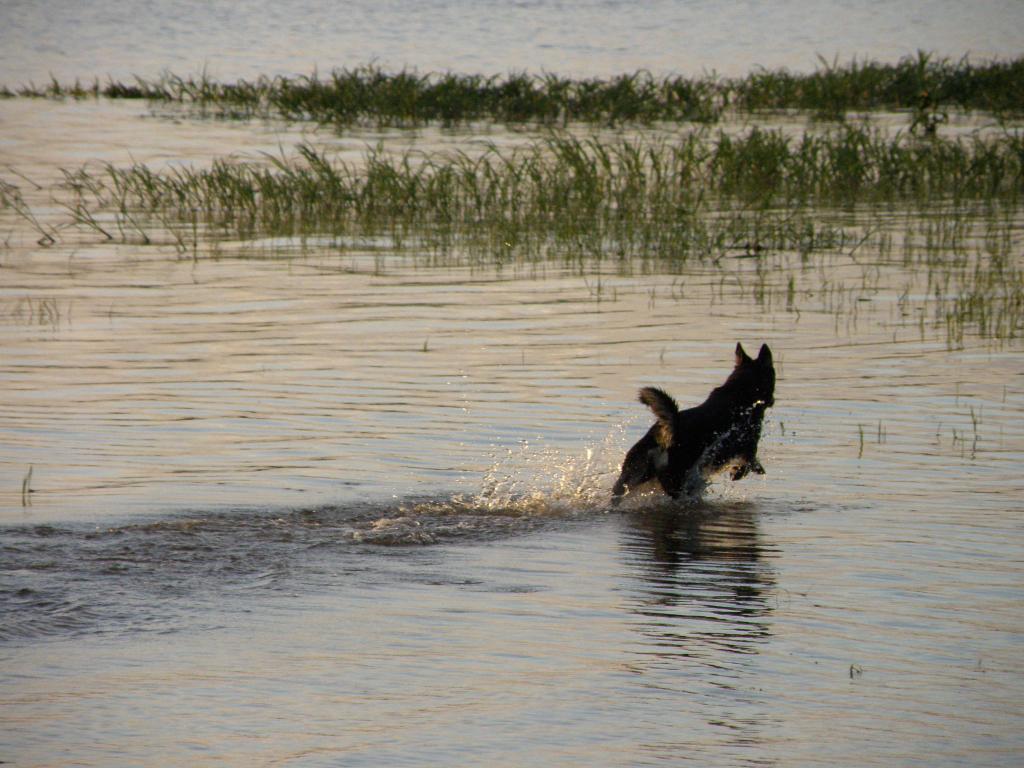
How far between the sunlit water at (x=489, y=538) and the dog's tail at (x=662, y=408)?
0.46 meters

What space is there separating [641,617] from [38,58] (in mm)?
48092

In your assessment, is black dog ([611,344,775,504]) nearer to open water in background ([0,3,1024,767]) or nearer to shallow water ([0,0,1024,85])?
open water in background ([0,3,1024,767])

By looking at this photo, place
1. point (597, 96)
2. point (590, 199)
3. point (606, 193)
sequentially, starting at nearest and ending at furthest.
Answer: point (590, 199)
point (606, 193)
point (597, 96)

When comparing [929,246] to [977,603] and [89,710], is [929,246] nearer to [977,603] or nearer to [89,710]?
[977,603]

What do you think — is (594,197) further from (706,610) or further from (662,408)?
(706,610)

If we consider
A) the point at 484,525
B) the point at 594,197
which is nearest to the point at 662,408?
the point at 484,525

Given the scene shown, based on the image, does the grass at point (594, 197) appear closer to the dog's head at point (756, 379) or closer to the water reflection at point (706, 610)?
the dog's head at point (756, 379)

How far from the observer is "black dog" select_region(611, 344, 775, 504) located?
8023mm

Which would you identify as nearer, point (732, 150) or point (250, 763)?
point (250, 763)

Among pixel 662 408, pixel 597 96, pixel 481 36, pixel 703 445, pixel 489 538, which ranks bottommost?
pixel 489 538

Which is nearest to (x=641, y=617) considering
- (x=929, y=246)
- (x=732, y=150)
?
(x=929, y=246)

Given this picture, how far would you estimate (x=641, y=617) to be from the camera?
234 inches

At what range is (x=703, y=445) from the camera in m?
8.15

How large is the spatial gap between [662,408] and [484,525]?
0.98 meters
